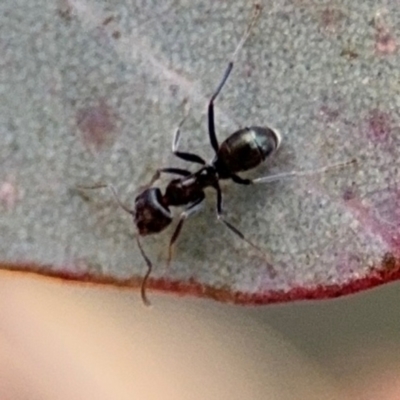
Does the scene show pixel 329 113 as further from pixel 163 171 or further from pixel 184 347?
pixel 184 347

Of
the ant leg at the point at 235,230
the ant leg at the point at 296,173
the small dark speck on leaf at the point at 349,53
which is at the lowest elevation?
the ant leg at the point at 235,230

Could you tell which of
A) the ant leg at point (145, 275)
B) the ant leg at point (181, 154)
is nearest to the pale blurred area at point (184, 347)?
the ant leg at point (145, 275)

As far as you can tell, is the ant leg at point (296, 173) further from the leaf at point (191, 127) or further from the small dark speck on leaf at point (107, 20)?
the small dark speck on leaf at point (107, 20)

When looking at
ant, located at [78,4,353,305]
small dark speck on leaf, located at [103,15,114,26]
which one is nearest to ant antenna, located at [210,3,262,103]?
ant, located at [78,4,353,305]

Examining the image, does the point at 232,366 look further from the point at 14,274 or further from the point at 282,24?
the point at 282,24

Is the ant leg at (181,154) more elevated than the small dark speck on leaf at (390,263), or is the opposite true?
the ant leg at (181,154)

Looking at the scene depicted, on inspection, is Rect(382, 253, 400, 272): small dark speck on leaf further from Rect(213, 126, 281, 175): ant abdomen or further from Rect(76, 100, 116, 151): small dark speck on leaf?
Rect(76, 100, 116, 151): small dark speck on leaf
